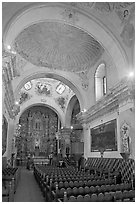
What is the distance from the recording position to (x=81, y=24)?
9312mm

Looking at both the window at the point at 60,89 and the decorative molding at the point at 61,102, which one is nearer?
the window at the point at 60,89

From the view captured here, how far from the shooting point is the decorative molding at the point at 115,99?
860 cm

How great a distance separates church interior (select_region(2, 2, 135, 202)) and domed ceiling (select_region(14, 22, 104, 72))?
6 centimetres

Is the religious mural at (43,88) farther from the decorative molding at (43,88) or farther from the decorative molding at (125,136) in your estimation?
the decorative molding at (125,136)

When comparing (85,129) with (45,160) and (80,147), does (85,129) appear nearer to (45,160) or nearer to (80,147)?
(80,147)

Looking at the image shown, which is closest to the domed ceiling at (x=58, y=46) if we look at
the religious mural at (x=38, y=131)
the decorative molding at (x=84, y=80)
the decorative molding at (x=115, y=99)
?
the decorative molding at (x=84, y=80)

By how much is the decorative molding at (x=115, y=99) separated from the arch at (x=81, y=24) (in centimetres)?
71

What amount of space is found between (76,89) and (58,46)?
3954 millimetres

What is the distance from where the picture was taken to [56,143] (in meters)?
27.6

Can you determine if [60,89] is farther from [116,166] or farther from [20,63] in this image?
[116,166]

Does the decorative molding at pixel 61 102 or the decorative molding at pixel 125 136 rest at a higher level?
the decorative molding at pixel 61 102

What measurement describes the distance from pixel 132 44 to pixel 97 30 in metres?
1.75

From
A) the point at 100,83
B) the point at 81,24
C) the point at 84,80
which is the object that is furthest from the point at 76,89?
the point at 81,24

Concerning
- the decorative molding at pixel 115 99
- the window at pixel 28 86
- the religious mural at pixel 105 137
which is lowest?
the religious mural at pixel 105 137
